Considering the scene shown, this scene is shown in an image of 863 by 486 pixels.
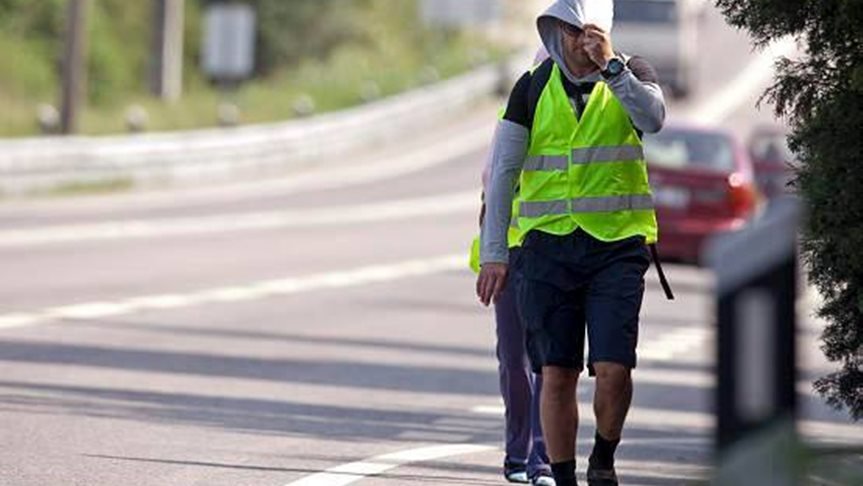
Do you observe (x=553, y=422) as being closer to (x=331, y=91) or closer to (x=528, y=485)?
(x=528, y=485)

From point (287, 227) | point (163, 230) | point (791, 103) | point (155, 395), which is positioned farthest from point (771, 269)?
point (287, 227)

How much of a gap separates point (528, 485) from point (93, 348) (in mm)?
6089

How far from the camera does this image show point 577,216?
8.06m

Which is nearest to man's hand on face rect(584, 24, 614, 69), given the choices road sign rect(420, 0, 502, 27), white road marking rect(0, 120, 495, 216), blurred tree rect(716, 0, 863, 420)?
blurred tree rect(716, 0, 863, 420)

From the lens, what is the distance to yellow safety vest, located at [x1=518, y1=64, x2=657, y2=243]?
8062 millimetres

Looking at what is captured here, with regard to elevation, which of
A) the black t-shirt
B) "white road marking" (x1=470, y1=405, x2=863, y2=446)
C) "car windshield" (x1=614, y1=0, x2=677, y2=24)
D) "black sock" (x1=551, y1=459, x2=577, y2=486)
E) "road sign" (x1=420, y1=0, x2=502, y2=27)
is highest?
"road sign" (x1=420, y1=0, x2=502, y2=27)

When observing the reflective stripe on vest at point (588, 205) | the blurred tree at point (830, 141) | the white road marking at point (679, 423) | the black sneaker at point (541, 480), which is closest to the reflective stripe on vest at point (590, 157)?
the reflective stripe on vest at point (588, 205)

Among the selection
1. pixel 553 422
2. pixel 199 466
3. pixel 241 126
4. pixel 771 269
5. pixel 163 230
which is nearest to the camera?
pixel 771 269

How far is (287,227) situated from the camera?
96.2 ft

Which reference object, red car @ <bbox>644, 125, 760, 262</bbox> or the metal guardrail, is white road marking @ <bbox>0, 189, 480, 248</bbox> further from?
red car @ <bbox>644, 125, 760, 262</bbox>

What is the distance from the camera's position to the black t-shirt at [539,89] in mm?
8086

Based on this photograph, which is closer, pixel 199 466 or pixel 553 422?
pixel 553 422

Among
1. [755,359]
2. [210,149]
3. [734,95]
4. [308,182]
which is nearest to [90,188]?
[210,149]

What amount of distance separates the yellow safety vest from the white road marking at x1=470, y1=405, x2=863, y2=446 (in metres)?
3.79
